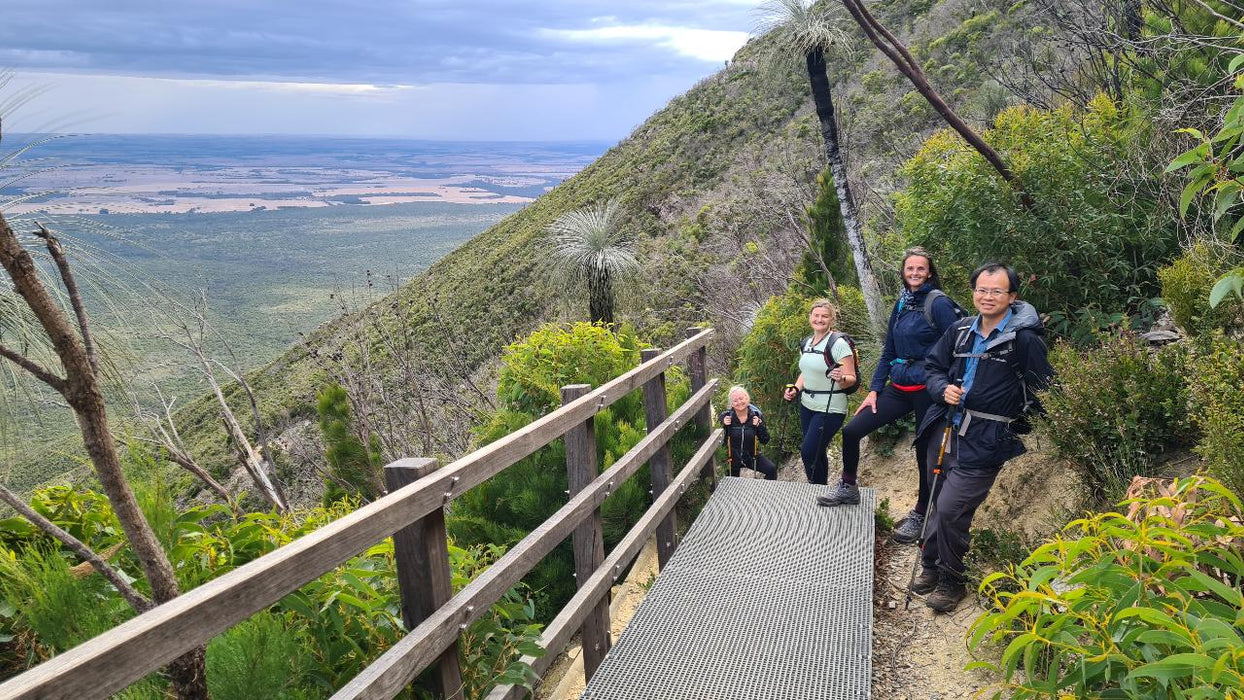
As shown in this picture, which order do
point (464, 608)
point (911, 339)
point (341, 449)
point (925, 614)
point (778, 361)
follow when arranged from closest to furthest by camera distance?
point (464, 608) → point (925, 614) → point (911, 339) → point (341, 449) → point (778, 361)

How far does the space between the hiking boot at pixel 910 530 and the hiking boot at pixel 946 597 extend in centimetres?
91

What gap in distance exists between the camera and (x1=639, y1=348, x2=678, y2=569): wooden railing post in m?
4.96

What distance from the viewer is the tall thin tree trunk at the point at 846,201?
8.98 meters

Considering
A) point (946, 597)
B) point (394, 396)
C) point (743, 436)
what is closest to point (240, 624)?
point (946, 597)

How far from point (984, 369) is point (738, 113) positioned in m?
36.5

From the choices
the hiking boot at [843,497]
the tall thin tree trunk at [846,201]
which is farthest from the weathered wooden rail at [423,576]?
the tall thin tree trunk at [846,201]

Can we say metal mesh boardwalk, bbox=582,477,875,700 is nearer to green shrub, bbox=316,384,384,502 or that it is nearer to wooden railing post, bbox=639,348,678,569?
wooden railing post, bbox=639,348,678,569

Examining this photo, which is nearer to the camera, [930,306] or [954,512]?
[954,512]

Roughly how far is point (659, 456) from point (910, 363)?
1705 millimetres

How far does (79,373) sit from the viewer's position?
1654 millimetres

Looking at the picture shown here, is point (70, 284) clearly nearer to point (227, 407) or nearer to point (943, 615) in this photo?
point (227, 407)

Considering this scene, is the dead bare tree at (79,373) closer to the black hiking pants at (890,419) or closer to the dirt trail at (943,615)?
the dirt trail at (943,615)

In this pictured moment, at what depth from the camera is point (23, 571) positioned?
2197 millimetres

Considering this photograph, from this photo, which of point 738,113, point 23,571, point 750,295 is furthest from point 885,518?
point 738,113
